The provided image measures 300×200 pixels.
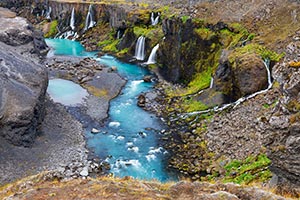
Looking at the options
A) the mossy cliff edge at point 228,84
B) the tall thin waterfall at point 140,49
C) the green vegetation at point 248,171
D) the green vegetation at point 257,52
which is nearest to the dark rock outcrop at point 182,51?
the mossy cliff edge at point 228,84

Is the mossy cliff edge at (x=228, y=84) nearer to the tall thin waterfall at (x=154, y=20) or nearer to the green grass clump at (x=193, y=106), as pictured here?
the green grass clump at (x=193, y=106)

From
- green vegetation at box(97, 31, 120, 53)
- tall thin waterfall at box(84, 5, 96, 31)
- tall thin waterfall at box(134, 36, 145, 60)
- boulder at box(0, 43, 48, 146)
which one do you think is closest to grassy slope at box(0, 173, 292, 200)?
boulder at box(0, 43, 48, 146)

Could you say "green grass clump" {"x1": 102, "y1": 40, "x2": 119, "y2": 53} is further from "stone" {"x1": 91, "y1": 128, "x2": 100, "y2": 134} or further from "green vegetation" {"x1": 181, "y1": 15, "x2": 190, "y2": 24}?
"stone" {"x1": 91, "y1": 128, "x2": 100, "y2": 134}

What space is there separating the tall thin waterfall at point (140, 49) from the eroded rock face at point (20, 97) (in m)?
28.5

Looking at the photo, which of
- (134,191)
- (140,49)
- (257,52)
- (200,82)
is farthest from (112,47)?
(134,191)

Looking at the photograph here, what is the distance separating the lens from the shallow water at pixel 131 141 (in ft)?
108

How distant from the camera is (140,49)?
70.3 meters

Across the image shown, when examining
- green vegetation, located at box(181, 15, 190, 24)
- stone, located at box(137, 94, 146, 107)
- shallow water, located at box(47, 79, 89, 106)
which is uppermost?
green vegetation, located at box(181, 15, 190, 24)

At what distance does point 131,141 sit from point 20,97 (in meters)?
12.0

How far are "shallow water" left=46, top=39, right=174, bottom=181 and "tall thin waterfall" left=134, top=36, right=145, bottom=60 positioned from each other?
16019 mm

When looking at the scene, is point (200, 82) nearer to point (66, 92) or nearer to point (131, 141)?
point (131, 141)

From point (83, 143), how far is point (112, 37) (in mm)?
50802

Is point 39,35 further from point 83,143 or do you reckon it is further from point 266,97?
point 266,97

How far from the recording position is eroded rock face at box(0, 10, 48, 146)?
35.3 m
